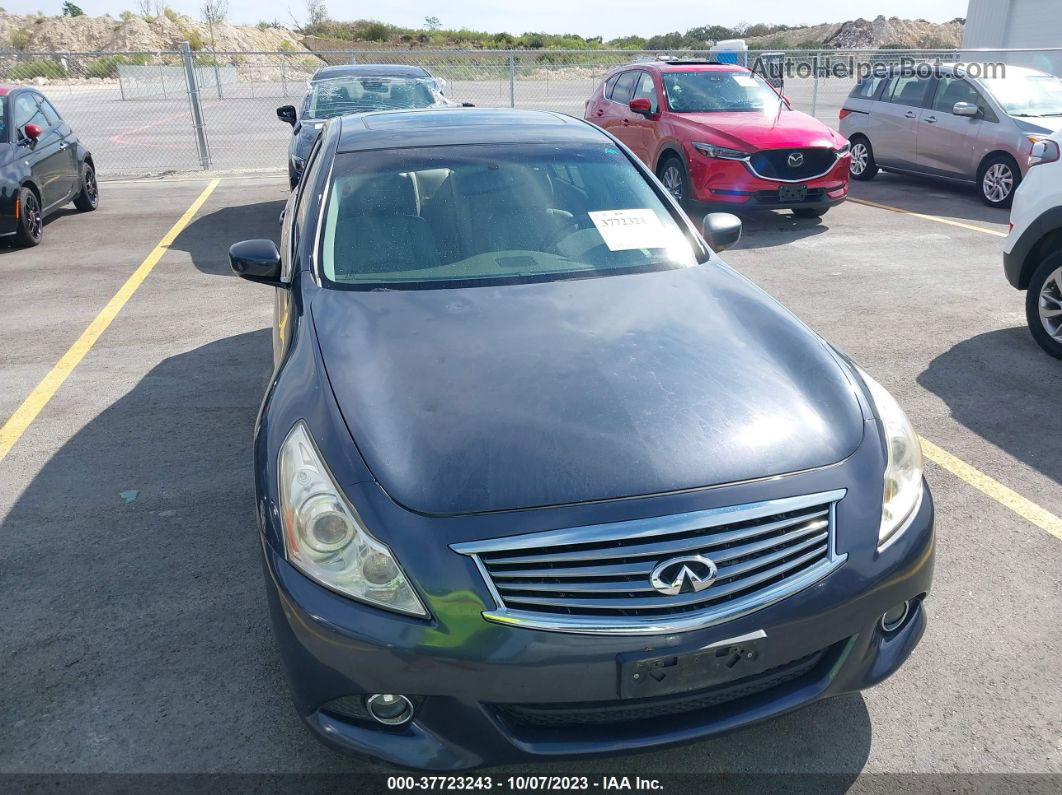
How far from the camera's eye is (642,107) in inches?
426

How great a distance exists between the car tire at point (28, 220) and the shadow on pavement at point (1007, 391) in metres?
8.49

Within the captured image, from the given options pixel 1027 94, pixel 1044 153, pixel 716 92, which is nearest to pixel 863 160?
pixel 1027 94

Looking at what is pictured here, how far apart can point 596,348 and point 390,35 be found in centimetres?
7265

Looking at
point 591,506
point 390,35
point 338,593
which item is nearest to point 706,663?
point 591,506

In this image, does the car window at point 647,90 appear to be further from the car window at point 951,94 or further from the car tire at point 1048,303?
the car tire at point 1048,303

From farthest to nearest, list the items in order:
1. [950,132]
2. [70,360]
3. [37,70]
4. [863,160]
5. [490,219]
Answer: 1. [37,70]
2. [863,160]
3. [950,132]
4. [70,360]
5. [490,219]

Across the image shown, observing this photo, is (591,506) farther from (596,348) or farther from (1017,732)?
(1017,732)

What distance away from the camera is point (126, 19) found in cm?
7044

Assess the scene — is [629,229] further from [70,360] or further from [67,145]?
[67,145]

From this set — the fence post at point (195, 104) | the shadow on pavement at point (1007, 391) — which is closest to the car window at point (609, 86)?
the fence post at point (195, 104)

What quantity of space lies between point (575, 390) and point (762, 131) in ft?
26.0

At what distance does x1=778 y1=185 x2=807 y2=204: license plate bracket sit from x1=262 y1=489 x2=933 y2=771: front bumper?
779 centimetres

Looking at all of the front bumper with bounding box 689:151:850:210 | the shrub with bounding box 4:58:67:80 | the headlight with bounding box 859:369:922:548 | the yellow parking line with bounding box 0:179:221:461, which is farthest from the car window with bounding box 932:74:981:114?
the shrub with bounding box 4:58:67:80

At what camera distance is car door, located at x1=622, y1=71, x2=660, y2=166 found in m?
10.7
